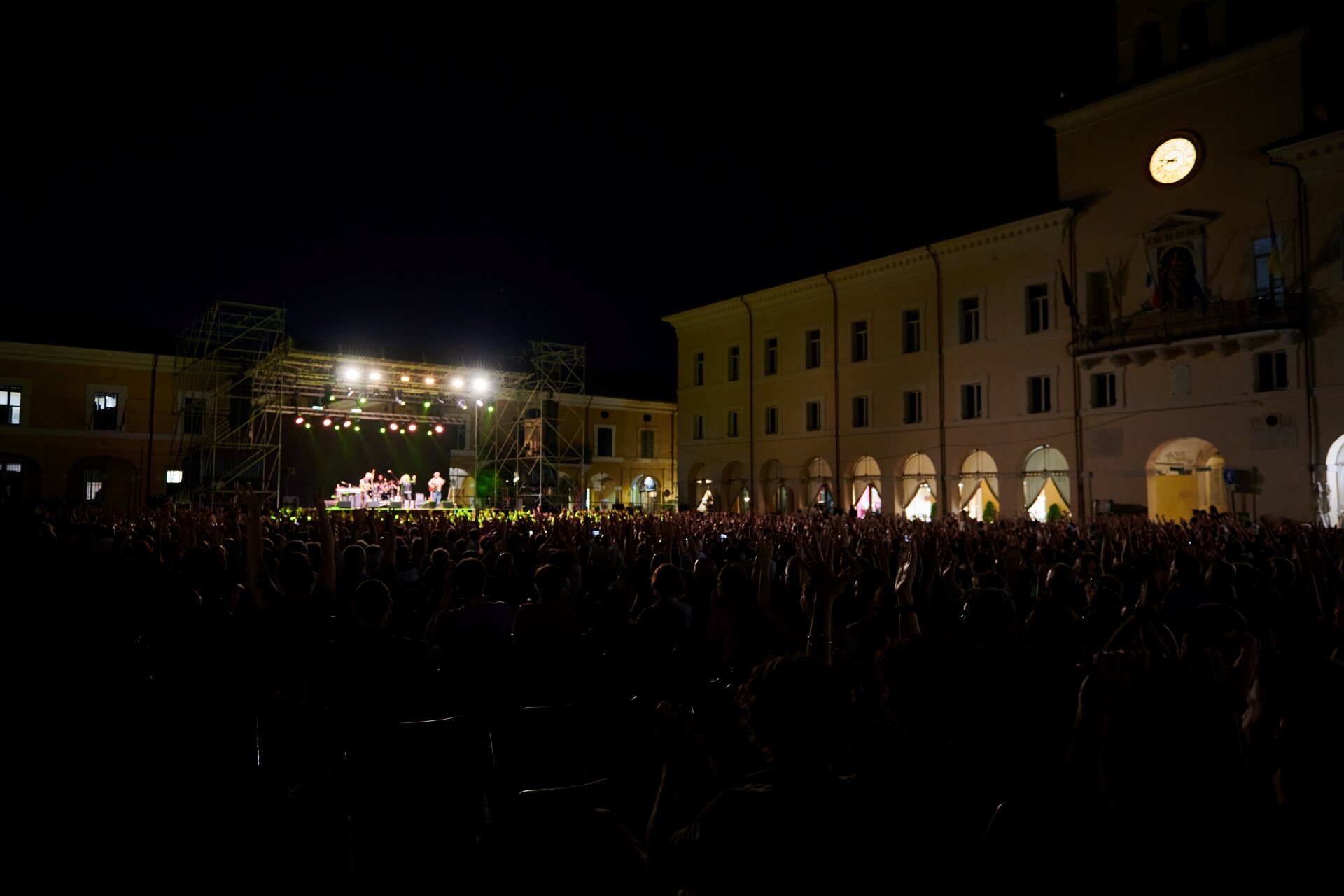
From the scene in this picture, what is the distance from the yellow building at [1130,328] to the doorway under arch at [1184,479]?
85 mm

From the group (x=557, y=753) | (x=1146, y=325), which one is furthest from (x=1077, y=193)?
(x=557, y=753)

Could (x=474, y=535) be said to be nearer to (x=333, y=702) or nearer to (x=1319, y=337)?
(x=333, y=702)

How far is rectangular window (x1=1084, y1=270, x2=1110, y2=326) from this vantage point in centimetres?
2716

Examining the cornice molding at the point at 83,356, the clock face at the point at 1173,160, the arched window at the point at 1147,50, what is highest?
the arched window at the point at 1147,50

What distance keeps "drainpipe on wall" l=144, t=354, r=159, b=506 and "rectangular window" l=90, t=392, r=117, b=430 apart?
4.63 feet

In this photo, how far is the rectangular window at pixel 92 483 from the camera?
37.2 m

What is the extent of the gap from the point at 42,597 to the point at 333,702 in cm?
834

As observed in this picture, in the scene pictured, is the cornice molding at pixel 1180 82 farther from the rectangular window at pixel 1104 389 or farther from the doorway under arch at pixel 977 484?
the doorway under arch at pixel 977 484

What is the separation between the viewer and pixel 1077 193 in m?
28.1

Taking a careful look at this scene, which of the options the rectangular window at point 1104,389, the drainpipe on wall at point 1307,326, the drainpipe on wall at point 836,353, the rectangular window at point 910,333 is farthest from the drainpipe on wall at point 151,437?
the drainpipe on wall at point 1307,326

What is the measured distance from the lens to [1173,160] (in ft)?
84.2

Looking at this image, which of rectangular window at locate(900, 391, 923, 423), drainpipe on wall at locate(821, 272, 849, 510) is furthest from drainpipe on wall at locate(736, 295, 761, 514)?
rectangular window at locate(900, 391, 923, 423)

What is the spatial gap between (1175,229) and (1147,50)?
6.29 m

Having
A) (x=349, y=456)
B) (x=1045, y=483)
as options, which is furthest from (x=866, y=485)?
(x=349, y=456)
